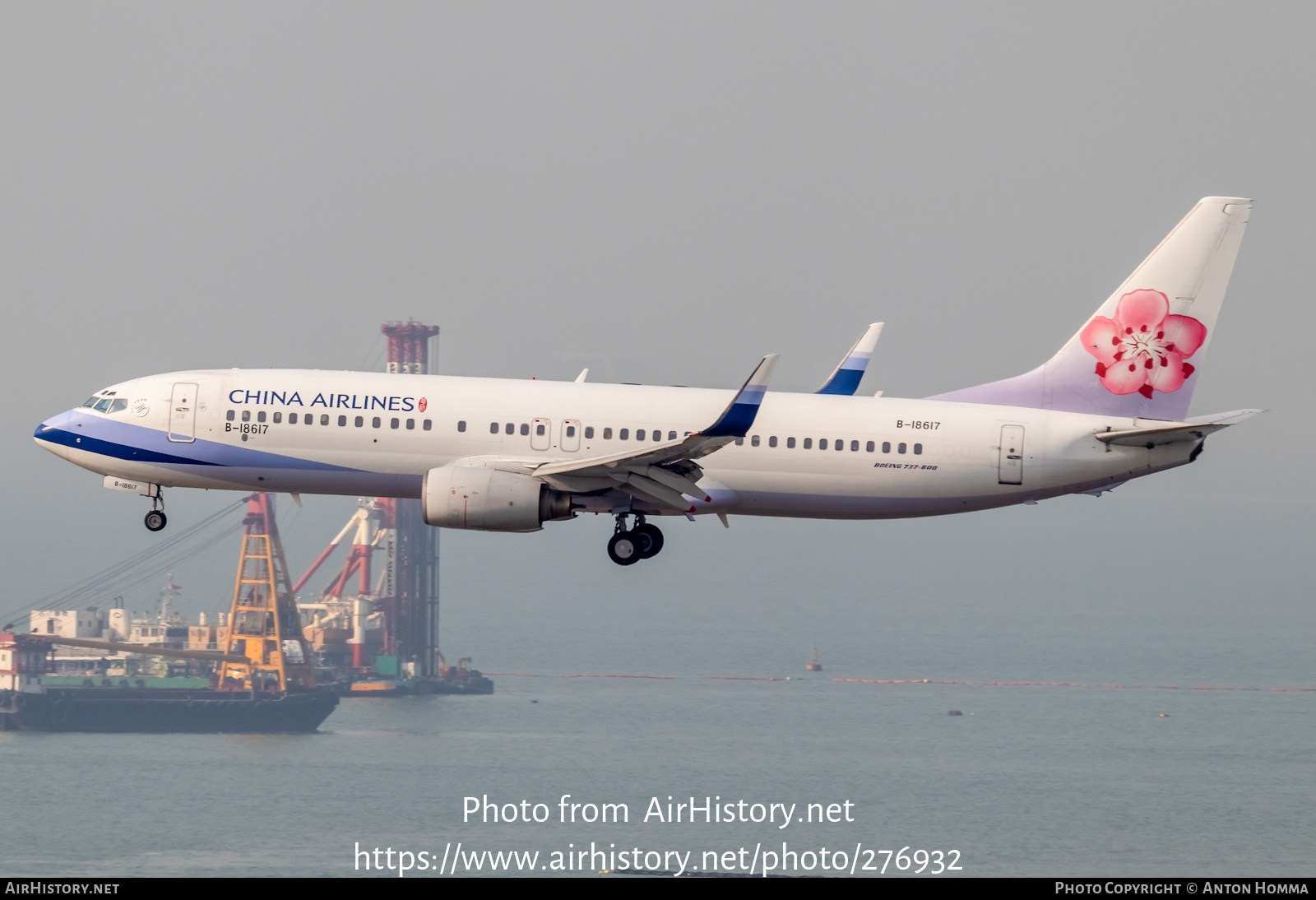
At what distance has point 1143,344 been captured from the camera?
46906mm

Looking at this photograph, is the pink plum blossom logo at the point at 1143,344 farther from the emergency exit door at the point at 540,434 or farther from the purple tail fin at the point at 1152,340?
the emergency exit door at the point at 540,434

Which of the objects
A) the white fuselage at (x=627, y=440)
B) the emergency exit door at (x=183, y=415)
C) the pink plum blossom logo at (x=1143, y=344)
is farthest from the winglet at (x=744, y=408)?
the emergency exit door at (x=183, y=415)

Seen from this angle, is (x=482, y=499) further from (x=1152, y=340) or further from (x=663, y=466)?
(x=1152, y=340)

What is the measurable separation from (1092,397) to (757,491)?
38.2 ft

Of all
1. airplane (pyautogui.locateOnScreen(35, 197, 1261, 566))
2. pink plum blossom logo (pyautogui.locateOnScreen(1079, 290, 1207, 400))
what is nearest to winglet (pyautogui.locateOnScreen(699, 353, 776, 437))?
airplane (pyautogui.locateOnScreen(35, 197, 1261, 566))

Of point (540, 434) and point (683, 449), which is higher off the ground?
point (540, 434)

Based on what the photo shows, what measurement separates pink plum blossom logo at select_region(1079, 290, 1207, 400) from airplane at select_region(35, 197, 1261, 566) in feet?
5.30

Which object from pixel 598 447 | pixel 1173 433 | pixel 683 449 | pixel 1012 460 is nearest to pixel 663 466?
pixel 683 449

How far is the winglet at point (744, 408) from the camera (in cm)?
3828

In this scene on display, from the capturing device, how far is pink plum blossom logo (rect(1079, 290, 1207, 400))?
46.5 meters

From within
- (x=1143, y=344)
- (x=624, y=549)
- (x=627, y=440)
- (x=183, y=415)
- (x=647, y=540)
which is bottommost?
(x=624, y=549)

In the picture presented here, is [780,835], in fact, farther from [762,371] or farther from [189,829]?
[762,371]

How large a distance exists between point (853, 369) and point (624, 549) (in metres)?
9.53
